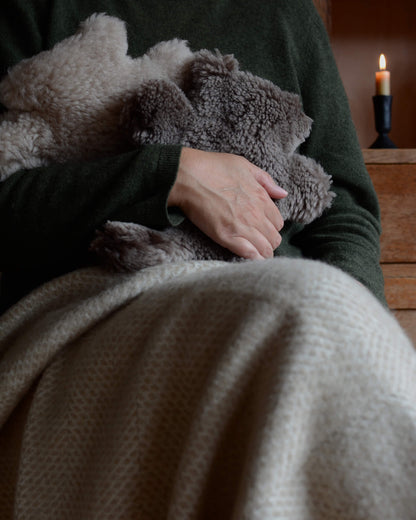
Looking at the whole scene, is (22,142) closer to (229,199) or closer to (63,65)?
(63,65)

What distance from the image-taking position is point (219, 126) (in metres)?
0.60

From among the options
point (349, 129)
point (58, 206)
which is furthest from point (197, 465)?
point (349, 129)

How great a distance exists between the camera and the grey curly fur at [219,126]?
56cm

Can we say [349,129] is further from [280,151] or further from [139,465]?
[139,465]

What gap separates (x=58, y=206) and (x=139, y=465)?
331mm

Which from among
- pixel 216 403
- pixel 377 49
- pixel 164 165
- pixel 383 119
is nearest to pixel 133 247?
pixel 164 165

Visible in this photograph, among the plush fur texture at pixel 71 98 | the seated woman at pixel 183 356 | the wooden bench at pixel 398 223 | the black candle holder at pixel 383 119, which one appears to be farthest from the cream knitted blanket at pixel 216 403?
the black candle holder at pixel 383 119

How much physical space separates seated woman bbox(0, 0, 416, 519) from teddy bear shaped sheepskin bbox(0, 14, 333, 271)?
→ 1.2 inches

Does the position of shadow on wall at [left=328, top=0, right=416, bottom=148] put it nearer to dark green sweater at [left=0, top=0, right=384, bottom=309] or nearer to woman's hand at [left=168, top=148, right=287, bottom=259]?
dark green sweater at [left=0, top=0, right=384, bottom=309]

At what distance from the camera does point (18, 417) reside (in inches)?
18.3

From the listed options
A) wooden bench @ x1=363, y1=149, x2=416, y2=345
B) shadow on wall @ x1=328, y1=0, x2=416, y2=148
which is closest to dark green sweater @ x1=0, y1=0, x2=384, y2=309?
wooden bench @ x1=363, y1=149, x2=416, y2=345

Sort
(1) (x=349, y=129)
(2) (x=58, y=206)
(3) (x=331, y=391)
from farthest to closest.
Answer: (1) (x=349, y=129) → (2) (x=58, y=206) → (3) (x=331, y=391)

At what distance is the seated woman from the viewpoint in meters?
0.27

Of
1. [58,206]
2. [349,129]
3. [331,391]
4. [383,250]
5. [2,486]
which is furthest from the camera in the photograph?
[383,250]
